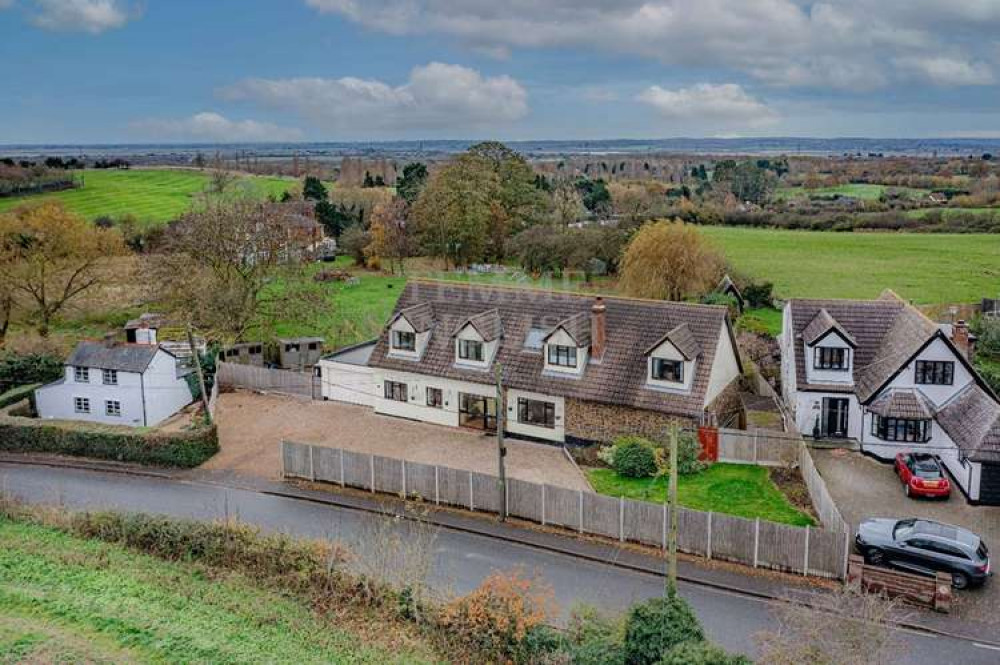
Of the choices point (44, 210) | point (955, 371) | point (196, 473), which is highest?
point (44, 210)

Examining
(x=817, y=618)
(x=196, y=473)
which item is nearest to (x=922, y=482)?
(x=817, y=618)

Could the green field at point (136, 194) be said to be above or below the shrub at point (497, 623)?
above

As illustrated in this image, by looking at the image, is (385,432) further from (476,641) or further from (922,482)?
(922,482)

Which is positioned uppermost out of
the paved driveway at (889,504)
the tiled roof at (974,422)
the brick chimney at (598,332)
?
the brick chimney at (598,332)

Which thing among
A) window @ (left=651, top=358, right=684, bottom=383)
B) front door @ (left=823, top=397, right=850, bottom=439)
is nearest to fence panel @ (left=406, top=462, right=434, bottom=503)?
window @ (left=651, top=358, right=684, bottom=383)

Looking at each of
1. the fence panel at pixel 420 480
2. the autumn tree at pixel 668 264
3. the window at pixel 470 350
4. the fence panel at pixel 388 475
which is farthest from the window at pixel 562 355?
the autumn tree at pixel 668 264

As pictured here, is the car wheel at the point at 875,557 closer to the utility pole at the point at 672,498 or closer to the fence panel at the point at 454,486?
the utility pole at the point at 672,498
